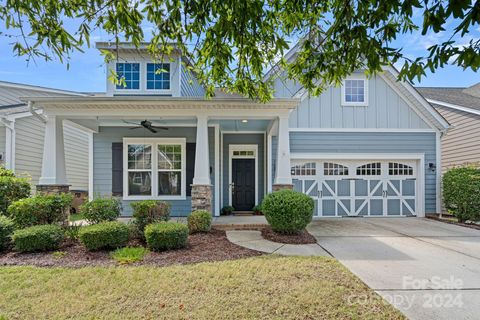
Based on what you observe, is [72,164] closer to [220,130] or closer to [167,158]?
[167,158]

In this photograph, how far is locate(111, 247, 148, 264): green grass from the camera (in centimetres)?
481

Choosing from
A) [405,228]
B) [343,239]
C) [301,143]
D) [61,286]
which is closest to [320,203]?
[301,143]

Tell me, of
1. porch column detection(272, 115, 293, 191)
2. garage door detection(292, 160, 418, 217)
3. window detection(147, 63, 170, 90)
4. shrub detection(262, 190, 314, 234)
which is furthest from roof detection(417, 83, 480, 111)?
window detection(147, 63, 170, 90)

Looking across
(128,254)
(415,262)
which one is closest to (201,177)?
(128,254)

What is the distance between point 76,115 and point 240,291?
6409 millimetres

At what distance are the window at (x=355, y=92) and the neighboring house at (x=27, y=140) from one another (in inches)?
346

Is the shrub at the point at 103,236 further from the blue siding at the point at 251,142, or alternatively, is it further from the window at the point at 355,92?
the window at the point at 355,92

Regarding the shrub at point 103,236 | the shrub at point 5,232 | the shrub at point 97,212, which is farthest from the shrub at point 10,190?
the shrub at point 103,236

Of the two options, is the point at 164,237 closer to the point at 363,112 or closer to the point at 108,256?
the point at 108,256

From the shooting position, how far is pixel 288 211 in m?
6.35

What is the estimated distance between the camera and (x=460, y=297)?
139 inches

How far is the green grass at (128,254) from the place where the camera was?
4812 mm

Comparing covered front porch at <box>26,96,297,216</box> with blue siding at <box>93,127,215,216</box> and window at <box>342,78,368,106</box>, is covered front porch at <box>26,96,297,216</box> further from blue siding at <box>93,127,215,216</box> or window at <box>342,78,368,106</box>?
window at <box>342,78,368,106</box>

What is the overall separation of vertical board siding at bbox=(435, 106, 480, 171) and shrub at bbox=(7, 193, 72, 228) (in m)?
12.2
